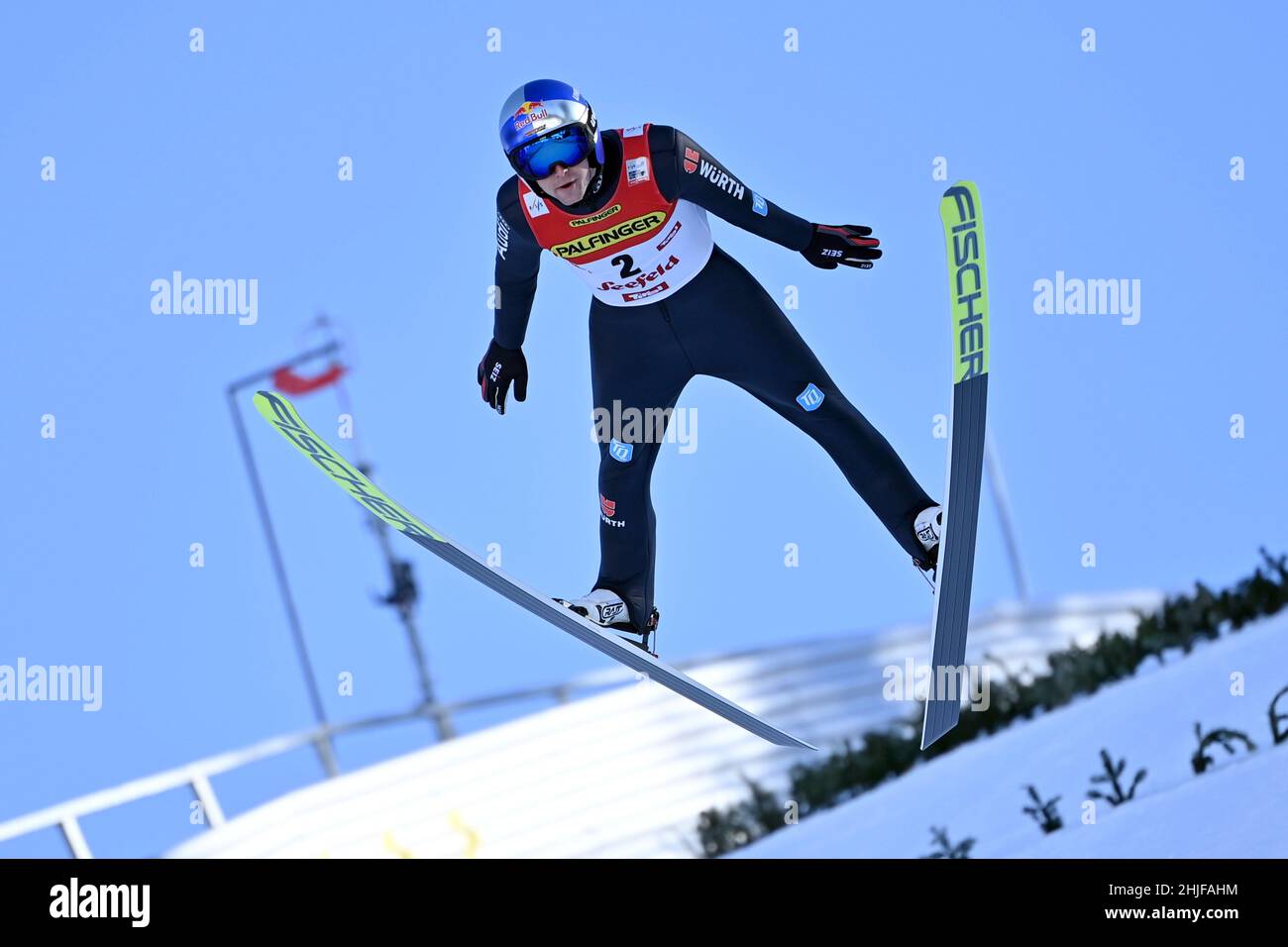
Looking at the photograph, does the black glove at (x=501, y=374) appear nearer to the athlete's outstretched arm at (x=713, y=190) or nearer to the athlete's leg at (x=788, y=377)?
the athlete's leg at (x=788, y=377)

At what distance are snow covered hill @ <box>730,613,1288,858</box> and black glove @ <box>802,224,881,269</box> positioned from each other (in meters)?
2.68

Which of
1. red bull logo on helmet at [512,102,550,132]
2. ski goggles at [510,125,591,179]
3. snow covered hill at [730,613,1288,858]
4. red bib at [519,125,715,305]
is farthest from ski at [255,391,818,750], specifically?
snow covered hill at [730,613,1288,858]

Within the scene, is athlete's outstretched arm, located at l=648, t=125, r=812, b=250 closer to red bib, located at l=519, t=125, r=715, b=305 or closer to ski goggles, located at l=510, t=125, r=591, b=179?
red bib, located at l=519, t=125, r=715, b=305

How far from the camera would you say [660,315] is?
539cm

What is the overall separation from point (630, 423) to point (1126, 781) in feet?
13.0

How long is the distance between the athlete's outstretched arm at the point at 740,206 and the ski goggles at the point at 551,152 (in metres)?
0.28

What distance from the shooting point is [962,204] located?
5113 millimetres

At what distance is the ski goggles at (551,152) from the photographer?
16.1 ft

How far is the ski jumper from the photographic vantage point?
5141 mm

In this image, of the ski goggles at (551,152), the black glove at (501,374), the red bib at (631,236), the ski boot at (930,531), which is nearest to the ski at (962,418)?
the ski boot at (930,531)

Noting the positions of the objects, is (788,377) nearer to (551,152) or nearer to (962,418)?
(962,418)

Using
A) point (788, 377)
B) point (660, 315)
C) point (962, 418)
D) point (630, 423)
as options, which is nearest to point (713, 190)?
point (660, 315)
